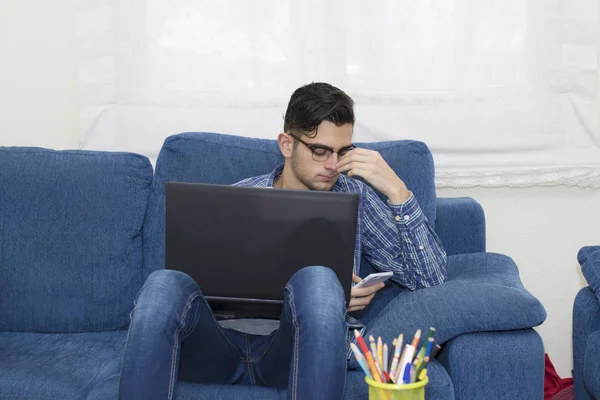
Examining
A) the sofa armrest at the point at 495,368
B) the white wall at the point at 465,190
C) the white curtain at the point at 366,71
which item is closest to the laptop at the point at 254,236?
the sofa armrest at the point at 495,368

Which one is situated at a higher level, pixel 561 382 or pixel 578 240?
pixel 578 240

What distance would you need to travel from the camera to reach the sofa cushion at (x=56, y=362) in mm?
1755

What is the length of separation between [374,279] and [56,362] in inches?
31.1

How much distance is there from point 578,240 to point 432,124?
64 centimetres

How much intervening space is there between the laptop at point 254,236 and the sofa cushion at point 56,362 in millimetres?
372

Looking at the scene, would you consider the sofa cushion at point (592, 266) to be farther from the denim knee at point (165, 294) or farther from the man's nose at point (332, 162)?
the denim knee at point (165, 294)

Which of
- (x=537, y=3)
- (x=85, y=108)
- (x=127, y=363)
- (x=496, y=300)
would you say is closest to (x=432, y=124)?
(x=537, y=3)

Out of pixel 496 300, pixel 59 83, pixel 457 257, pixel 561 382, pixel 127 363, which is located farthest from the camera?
pixel 59 83

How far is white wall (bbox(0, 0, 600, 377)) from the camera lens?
264 cm

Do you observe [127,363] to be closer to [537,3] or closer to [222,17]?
[222,17]

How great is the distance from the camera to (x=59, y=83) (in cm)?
266

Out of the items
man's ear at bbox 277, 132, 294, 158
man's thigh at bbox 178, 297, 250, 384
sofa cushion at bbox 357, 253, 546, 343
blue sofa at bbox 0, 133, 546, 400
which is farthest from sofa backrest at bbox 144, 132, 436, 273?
man's thigh at bbox 178, 297, 250, 384

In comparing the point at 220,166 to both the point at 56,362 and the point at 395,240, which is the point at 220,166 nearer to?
the point at 395,240

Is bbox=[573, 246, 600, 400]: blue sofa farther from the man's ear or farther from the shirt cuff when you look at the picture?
the man's ear
